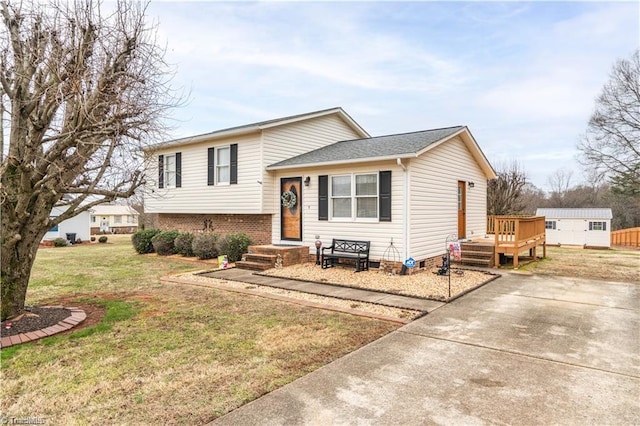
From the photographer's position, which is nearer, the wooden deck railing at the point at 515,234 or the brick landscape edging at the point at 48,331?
the brick landscape edging at the point at 48,331

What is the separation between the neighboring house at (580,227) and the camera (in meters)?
24.2

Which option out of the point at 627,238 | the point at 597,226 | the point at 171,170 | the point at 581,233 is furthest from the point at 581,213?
the point at 171,170

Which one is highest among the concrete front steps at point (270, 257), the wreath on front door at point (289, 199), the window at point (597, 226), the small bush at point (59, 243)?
the wreath on front door at point (289, 199)

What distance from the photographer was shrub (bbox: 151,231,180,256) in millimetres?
14141

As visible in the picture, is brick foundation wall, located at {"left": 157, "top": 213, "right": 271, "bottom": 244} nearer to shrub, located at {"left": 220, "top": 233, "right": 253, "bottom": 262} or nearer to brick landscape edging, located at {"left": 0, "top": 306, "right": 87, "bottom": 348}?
shrub, located at {"left": 220, "top": 233, "right": 253, "bottom": 262}

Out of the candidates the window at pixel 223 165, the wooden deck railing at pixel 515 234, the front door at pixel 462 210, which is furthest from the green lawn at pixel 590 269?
the window at pixel 223 165

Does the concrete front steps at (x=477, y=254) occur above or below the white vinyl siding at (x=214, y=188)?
below

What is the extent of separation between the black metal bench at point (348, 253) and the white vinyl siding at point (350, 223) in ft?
0.58

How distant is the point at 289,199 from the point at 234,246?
234 centimetres

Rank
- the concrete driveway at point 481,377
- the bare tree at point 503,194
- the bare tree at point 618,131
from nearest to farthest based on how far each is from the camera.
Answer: the concrete driveway at point 481,377
the bare tree at point 503,194
the bare tree at point 618,131

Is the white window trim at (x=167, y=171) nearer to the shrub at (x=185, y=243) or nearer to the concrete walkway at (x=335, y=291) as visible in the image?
the shrub at (x=185, y=243)

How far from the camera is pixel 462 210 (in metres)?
12.7

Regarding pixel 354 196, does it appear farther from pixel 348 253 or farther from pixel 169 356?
pixel 169 356

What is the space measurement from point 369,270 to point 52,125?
7574 mm
